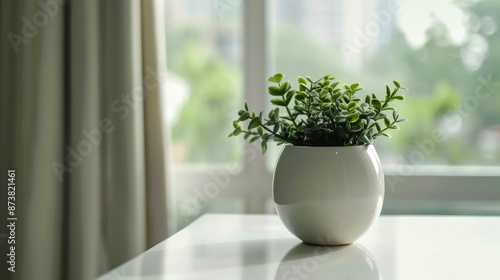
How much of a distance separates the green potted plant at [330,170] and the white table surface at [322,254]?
0.18 feet

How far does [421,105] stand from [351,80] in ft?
0.86

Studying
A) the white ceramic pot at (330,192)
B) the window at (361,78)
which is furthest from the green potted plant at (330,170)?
the window at (361,78)

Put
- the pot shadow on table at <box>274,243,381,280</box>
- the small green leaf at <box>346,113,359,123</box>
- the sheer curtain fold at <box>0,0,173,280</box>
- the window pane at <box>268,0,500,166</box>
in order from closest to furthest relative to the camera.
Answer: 1. the pot shadow on table at <box>274,243,381,280</box>
2. the small green leaf at <box>346,113,359,123</box>
3. the sheer curtain fold at <box>0,0,173,280</box>
4. the window pane at <box>268,0,500,166</box>

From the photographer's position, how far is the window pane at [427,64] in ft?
6.06

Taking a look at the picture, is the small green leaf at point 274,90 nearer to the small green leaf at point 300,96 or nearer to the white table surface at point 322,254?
the small green leaf at point 300,96

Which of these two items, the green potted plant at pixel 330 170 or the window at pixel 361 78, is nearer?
the green potted plant at pixel 330 170

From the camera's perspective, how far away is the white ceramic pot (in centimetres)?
95

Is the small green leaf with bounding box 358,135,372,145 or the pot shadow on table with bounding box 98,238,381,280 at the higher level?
the small green leaf with bounding box 358,135,372,145

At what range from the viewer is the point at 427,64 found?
187 centimetres

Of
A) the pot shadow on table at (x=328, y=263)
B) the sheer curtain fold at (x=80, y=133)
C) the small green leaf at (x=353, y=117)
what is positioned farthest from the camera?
the sheer curtain fold at (x=80, y=133)

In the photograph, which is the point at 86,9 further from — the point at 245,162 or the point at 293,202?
the point at 293,202

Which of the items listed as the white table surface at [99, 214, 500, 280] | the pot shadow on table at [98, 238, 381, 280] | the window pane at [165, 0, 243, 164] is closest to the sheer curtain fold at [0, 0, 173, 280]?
the window pane at [165, 0, 243, 164]

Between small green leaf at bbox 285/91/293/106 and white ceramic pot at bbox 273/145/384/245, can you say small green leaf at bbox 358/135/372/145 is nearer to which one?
white ceramic pot at bbox 273/145/384/245

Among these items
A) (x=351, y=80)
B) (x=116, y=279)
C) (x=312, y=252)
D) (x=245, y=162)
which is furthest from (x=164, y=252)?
(x=351, y=80)
